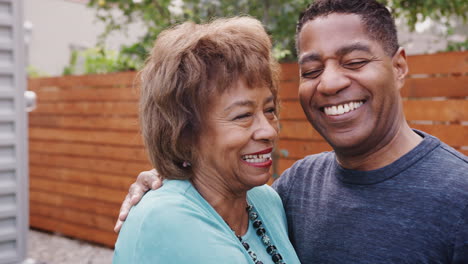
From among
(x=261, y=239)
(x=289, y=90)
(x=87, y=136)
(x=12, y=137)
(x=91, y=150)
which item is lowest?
(x=91, y=150)

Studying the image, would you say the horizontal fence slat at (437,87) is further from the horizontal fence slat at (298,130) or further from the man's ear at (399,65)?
the man's ear at (399,65)

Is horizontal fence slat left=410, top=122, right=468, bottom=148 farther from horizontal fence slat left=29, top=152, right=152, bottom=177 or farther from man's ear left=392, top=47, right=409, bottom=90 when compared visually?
horizontal fence slat left=29, top=152, right=152, bottom=177

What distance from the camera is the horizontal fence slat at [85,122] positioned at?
5.85 m

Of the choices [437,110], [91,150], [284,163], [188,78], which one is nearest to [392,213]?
[188,78]

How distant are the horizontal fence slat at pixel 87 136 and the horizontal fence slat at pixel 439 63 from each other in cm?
302

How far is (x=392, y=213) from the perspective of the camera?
175cm

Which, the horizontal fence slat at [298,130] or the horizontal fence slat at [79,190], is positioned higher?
the horizontal fence slat at [298,130]

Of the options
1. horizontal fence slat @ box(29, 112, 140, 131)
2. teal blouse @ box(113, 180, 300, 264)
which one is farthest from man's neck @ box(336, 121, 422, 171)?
horizontal fence slat @ box(29, 112, 140, 131)

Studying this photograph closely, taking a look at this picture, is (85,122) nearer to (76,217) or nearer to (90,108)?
(90,108)

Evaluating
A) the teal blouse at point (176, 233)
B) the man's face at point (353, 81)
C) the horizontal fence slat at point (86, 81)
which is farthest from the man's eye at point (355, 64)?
the horizontal fence slat at point (86, 81)

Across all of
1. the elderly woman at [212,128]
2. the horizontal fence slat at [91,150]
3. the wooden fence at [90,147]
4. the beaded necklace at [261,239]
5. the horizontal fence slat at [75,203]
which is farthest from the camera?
the horizontal fence slat at [75,203]

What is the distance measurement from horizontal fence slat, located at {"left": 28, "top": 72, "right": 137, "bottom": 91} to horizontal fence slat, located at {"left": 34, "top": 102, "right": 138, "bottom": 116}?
0.23m

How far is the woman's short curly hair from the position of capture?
1746 millimetres

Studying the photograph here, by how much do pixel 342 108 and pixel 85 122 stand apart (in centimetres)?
501
